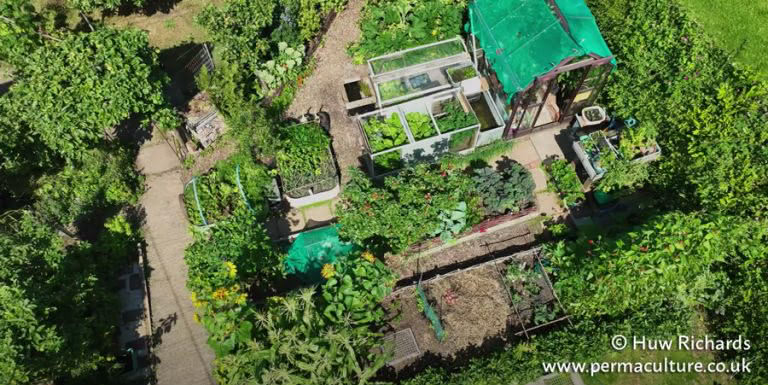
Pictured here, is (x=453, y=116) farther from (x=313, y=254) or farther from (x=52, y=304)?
(x=52, y=304)

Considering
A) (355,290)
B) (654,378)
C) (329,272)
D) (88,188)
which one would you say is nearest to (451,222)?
(355,290)

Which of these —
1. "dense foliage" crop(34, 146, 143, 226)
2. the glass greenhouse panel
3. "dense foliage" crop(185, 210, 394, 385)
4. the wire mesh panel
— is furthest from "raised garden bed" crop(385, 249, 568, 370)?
"dense foliage" crop(34, 146, 143, 226)

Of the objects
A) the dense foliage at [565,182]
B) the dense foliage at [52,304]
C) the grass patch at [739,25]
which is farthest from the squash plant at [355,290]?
the grass patch at [739,25]

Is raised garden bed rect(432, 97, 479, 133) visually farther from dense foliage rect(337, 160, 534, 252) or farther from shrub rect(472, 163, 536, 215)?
dense foliage rect(337, 160, 534, 252)

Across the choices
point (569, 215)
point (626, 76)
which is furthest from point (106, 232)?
point (626, 76)

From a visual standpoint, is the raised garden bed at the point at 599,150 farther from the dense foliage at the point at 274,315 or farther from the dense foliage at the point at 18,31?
the dense foliage at the point at 18,31

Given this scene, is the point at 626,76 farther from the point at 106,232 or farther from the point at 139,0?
the point at 139,0
